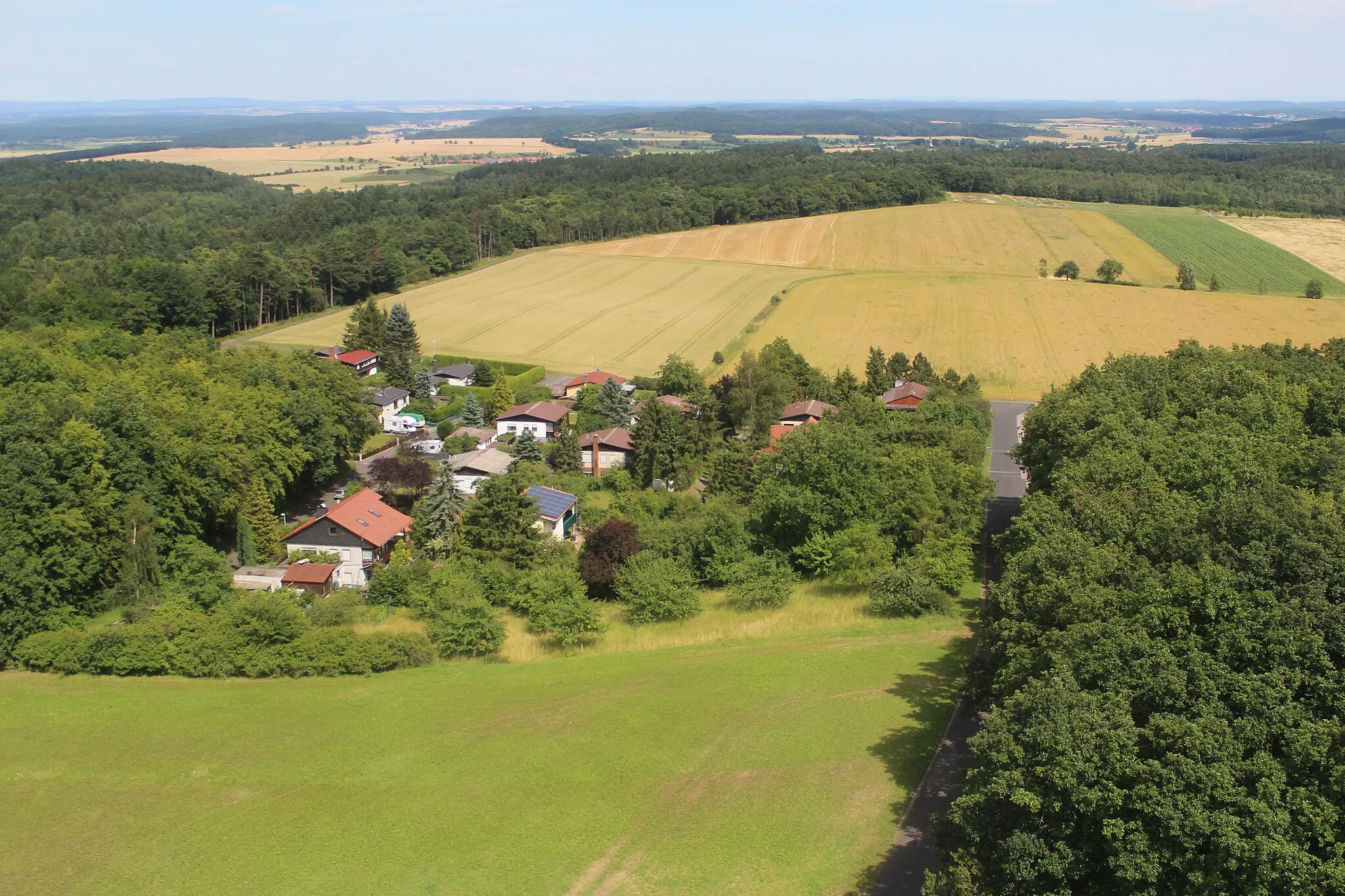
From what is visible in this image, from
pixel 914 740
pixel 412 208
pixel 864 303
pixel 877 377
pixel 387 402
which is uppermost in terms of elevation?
pixel 412 208

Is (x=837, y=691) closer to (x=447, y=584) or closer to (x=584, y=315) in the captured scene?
(x=447, y=584)

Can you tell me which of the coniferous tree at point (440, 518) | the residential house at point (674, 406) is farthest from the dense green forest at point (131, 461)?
the residential house at point (674, 406)

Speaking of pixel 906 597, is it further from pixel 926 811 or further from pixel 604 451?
pixel 604 451

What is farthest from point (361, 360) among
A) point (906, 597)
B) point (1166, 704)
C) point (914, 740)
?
point (1166, 704)

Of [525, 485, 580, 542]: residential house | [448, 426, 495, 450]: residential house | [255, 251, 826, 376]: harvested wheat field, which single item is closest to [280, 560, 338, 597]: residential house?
[525, 485, 580, 542]: residential house

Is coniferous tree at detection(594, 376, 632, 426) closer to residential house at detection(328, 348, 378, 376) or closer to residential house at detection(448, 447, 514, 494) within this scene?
residential house at detection(448, 447, 514, 494)

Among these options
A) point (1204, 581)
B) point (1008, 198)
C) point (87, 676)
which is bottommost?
point (87, 676)

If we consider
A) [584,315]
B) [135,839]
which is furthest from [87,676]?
[584,315]
